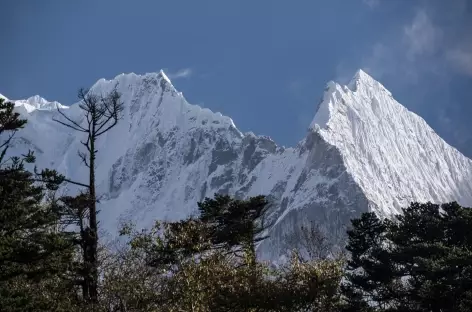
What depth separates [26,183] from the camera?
27.9 metres

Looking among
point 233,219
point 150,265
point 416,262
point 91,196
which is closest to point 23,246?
point 91,196

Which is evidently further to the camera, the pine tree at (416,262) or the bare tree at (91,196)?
→ the pine tree at (416,262)

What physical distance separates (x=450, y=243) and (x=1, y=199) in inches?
1088

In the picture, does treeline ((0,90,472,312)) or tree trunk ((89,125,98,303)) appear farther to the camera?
tree trunk ((89,125,98,303))

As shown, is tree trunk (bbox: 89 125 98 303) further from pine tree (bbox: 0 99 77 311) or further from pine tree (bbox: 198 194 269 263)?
pine tree (bbox: 198 194 269 263)

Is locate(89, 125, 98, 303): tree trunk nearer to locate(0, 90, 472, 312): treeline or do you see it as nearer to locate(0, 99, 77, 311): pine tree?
locate(0, 90, 472, 312): treeline

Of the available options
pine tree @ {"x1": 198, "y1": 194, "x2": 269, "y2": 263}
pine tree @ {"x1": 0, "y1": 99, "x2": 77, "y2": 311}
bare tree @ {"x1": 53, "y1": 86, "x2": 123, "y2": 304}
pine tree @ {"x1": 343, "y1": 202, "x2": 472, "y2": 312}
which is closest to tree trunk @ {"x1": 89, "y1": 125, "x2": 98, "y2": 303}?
bare tree @ {"x1": 53, "y1": 86, "x2": 123, "y2": 304}

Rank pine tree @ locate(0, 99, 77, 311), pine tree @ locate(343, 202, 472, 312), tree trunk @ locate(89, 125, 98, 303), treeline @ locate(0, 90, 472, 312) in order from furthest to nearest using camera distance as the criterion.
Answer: pine tree @ locate(343, 202, 472, 312) → tree trunk @ locate(89, 125, 98, 303) → pine tree @ locate(0, 99, 77, 311) → treeline @ locate(0, 90, 472, 312)

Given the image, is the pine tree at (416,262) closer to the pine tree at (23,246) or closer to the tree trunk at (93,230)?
the tree trunk at (93,230)

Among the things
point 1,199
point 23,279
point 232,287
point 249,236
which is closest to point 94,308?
point 23,279

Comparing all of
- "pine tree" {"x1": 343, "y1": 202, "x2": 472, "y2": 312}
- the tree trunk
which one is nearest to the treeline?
the tree trunk

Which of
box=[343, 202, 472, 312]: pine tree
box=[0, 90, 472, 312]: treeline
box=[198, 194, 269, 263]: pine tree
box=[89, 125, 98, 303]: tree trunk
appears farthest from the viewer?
box=[343, 202, 472, 312]: pine tree

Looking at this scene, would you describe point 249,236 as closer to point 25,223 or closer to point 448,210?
point 25,223

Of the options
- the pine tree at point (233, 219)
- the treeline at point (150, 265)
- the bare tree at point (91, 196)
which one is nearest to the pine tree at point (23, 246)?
the treeline at point (150, 265)
